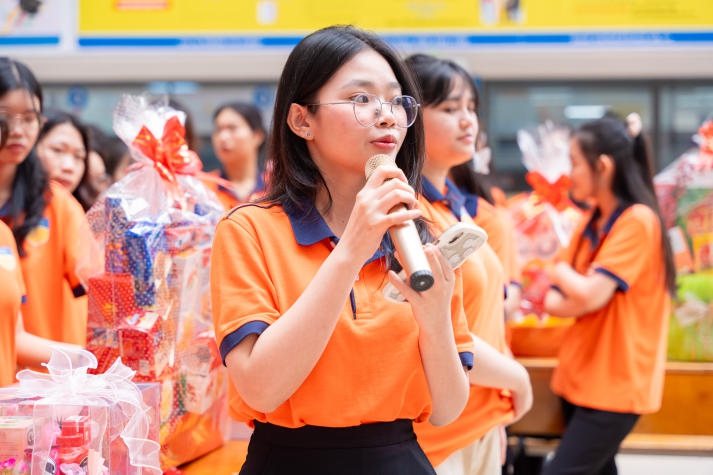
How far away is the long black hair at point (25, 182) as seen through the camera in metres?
2.14

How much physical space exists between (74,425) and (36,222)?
3.79ft

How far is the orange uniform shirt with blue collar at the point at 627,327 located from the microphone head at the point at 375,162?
190 cm

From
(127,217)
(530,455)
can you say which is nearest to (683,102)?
(530,455)

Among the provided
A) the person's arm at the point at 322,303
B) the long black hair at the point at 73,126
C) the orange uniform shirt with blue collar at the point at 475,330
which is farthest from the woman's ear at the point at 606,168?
the person's arm at the point at 322,303

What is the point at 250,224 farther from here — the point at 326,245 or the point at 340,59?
the point at 340,59

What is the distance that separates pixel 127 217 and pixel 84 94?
350cm

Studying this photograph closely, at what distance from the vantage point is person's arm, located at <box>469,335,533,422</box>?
5.52ft

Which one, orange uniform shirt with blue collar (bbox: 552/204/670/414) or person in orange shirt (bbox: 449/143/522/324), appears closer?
person in orange shirt (bbox: 449/143/522/324)

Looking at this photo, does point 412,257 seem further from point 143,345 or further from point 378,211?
point 143,345

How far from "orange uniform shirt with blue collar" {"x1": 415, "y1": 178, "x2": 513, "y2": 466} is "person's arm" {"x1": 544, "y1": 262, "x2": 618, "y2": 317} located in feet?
3.36

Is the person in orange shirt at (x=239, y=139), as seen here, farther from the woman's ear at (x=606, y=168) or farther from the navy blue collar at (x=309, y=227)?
Result: the navy blue collar at (x=309, y=227)

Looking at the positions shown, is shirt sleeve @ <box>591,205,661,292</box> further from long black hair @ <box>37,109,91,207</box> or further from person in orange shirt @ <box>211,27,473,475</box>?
long black hair @ <box>37,109,91,207</box>

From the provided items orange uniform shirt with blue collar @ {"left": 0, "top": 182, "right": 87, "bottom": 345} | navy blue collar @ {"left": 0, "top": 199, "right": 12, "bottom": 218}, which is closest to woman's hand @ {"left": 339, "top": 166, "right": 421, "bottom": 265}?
orange uniform shirt with blue collar @ {"left": 0, "top": 182, "right": 87, "bottom": 345}

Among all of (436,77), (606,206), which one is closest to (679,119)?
(606,206)
